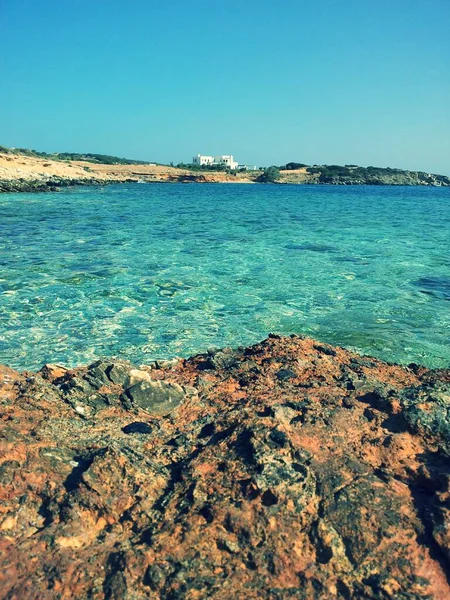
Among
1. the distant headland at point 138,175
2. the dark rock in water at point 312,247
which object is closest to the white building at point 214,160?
the distant headland at point 138,175

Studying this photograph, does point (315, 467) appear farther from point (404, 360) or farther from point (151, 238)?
point (151, 238)

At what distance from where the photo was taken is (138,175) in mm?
91625

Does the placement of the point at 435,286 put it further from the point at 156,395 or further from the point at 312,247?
the point at 156,395

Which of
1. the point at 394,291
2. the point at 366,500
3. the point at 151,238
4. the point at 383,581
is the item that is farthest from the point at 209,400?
the point at 151,238

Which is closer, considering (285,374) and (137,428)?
(137,428)

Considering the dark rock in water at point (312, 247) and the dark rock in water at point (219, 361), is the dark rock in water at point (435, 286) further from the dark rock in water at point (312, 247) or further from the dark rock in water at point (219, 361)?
the dark rock in water at point (219, 361)

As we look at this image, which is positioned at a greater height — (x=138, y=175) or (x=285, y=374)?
(x=285, y=374)

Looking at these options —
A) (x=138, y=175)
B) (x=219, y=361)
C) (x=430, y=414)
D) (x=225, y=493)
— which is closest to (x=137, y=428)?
(x=225, y=493)

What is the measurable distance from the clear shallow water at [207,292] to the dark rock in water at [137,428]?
3.29 metres

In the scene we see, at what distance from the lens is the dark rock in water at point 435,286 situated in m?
11.5

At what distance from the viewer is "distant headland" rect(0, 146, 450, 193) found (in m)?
52.4

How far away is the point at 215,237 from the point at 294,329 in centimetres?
1310

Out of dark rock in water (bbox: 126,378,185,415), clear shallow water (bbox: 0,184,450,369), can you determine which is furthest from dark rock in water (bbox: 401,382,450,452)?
clear shallow water (bbox: 0,184,450,369)

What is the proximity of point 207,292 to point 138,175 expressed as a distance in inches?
3345
